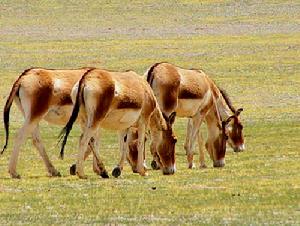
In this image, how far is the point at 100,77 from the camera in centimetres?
1748

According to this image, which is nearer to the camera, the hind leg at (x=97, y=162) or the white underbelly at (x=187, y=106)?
the hind leg at (x=97, y=162)

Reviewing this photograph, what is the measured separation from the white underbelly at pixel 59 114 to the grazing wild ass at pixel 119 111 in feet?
2.41

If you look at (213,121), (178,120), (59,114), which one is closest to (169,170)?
(59,114)

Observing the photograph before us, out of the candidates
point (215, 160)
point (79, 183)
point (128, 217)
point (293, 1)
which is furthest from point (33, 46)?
point (128, 217)

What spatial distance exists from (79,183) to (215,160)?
5265 mm

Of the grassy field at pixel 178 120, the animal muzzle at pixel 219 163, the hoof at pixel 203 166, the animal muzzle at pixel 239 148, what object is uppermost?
the grassy field at pixel 178 120

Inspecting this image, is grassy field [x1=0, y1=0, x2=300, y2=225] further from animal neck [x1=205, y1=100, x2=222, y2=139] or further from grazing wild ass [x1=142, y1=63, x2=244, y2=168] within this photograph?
animal neck [x1=205, y1=100, x2=222, y2=139]

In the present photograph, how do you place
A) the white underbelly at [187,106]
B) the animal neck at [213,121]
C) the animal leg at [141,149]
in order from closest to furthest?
the animal leg at [141,149] → the white underbelly at [187,106] → the animal neck at [213,121]

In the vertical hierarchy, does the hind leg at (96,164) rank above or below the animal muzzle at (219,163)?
above

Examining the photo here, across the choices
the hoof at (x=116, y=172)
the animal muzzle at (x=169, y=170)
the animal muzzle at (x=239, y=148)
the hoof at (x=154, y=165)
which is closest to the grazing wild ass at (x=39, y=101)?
the hoof at (x=116, y=172)

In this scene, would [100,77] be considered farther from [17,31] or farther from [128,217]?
[17,31]

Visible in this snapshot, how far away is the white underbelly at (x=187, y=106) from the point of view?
70.7 feet

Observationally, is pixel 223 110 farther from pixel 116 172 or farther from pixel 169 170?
pixel 116 172

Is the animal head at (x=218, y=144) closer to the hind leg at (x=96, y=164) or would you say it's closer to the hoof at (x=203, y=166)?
the hoof at (x=203, y=166)
